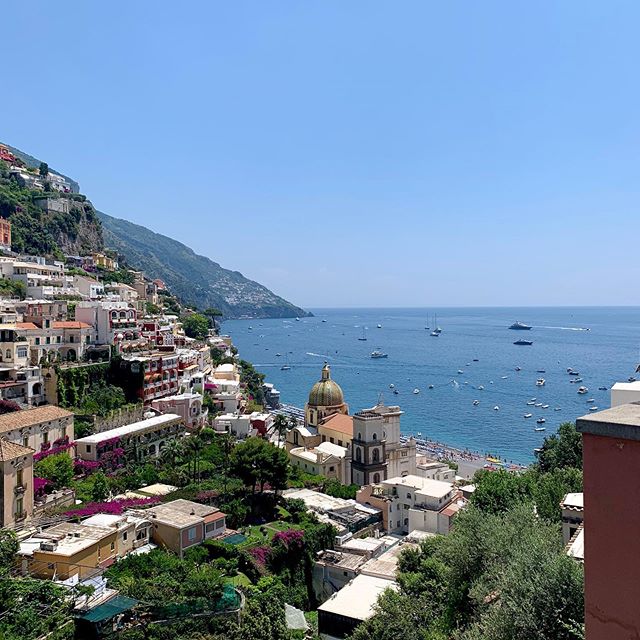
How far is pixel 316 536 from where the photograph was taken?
26375 millimetres

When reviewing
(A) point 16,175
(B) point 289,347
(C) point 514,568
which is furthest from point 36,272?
(B) point 289,347

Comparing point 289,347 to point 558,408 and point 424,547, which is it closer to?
point 558,408

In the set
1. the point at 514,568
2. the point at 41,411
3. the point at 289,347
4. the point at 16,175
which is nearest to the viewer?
the point at 514,568

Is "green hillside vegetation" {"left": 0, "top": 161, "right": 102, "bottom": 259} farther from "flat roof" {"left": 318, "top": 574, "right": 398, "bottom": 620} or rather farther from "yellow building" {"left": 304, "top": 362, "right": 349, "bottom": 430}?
"flat roof" {"left": 318, "top": 574, "right": 398, "bottom": 620}

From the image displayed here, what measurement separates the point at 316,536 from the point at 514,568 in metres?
15.8

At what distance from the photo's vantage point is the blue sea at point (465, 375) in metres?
68.7

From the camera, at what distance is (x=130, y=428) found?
3347cm

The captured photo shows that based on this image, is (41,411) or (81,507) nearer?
(81,507)

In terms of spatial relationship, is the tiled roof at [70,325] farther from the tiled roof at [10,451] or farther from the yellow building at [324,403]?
the yellow building at [324,403]

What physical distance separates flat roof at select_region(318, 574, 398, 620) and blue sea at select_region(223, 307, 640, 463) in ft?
125

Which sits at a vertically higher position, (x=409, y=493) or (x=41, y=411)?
(x=41, y=411)

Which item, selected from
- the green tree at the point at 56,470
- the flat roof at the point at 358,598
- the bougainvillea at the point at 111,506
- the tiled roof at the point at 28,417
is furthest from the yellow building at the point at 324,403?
the flat roof at the point at 358,598

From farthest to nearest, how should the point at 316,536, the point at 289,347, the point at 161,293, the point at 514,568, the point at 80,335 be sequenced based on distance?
the point at 289,347
the point at 161,293
the point at 80,335
the point at 316,536
the point at 514,568

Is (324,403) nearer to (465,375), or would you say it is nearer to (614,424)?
(614,424)
